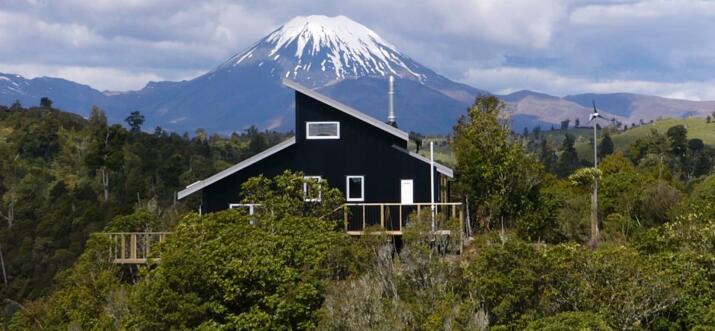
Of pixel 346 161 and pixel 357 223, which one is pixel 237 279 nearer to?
pixel 357 223

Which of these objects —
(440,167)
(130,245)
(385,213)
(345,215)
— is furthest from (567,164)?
(130,245)

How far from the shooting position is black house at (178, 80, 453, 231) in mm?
28000

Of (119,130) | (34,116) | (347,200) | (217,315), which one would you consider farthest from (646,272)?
(34,116)

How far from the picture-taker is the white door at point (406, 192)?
28047mm

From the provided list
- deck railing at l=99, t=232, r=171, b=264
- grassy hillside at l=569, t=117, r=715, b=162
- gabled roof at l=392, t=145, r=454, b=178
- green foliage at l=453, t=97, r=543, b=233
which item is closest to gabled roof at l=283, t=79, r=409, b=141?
gabled roof at l=392, t=145, r=454, b=178

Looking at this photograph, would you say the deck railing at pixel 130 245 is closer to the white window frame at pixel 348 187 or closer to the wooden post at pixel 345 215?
the wooden post at pixel 345 215

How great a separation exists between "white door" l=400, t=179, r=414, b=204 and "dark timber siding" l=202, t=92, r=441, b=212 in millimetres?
137

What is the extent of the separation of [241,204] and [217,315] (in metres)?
7.07

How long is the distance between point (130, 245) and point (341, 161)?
7.34 m

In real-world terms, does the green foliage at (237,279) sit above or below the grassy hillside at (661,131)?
below

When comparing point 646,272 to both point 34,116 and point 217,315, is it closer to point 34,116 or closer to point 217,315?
point 217,315

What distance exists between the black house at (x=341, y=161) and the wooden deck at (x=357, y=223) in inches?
20.2

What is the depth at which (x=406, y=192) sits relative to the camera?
1105 inches

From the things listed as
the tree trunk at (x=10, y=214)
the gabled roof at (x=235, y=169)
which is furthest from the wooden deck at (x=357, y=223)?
the tree trunk at (x=10, y=214)
